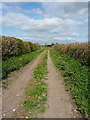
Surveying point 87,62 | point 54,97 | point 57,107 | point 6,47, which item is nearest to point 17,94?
point 54,97

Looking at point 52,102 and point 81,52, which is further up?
point 81,52

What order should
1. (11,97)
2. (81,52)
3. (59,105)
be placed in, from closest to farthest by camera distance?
(59,105), (11,97), (81,52)

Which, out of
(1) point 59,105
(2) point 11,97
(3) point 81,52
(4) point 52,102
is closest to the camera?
(1) point 59,105

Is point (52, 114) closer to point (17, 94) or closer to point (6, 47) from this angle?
point (17, 94)

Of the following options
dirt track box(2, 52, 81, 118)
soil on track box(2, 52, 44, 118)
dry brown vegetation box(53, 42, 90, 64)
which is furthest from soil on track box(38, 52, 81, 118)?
dry brown vegetation box(53, 42, 90, 64)

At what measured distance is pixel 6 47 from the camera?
514 inches

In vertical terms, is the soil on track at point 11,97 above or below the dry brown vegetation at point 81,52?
below

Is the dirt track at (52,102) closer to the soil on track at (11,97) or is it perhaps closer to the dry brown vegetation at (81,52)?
the soil on track at (11,97)

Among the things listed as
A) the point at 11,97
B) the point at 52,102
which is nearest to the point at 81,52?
the point at 52,102

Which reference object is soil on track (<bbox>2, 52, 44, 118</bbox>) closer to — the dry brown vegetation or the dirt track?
the dirt track

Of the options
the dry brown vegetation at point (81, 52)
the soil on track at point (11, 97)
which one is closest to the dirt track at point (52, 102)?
the soil on track at point (11, 97)

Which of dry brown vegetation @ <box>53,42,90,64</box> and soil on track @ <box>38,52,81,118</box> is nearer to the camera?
soil on track @ <box>38,52,81,118</box>

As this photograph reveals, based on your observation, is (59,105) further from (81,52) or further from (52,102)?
(81,52)

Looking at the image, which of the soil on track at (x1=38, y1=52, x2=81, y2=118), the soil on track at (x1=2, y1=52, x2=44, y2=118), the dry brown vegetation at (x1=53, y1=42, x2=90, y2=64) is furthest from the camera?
the dry brown vegetation at (x1=53, y1=42, x2=90, y2=64)
